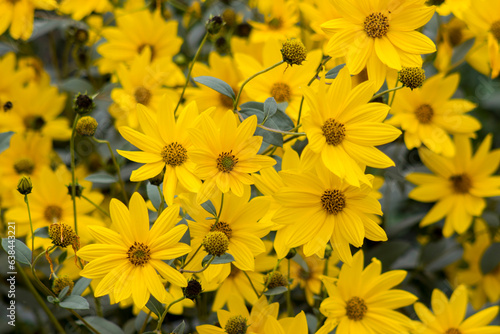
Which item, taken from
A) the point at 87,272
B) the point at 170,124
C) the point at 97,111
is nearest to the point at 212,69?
the point at 170,124

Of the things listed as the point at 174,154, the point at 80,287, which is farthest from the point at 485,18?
the point at 80,287

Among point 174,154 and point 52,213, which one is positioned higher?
point 174,154

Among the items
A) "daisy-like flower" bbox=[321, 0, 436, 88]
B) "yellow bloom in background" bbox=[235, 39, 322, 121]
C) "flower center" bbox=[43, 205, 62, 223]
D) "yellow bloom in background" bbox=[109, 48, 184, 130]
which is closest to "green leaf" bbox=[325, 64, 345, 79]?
"daisy-like flower" bbox=[321, 0, 436, 88]

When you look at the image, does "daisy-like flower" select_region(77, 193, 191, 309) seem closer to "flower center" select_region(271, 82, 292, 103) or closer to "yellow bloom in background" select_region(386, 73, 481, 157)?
"flower center" select_region(271, 82, 292, 103)

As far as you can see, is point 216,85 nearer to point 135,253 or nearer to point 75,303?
point 135,253

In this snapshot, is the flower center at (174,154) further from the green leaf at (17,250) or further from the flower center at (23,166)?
the flower center at (23,166)

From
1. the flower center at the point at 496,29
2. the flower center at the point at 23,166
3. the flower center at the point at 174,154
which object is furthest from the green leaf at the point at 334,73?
the flower center at the point at 23,166
